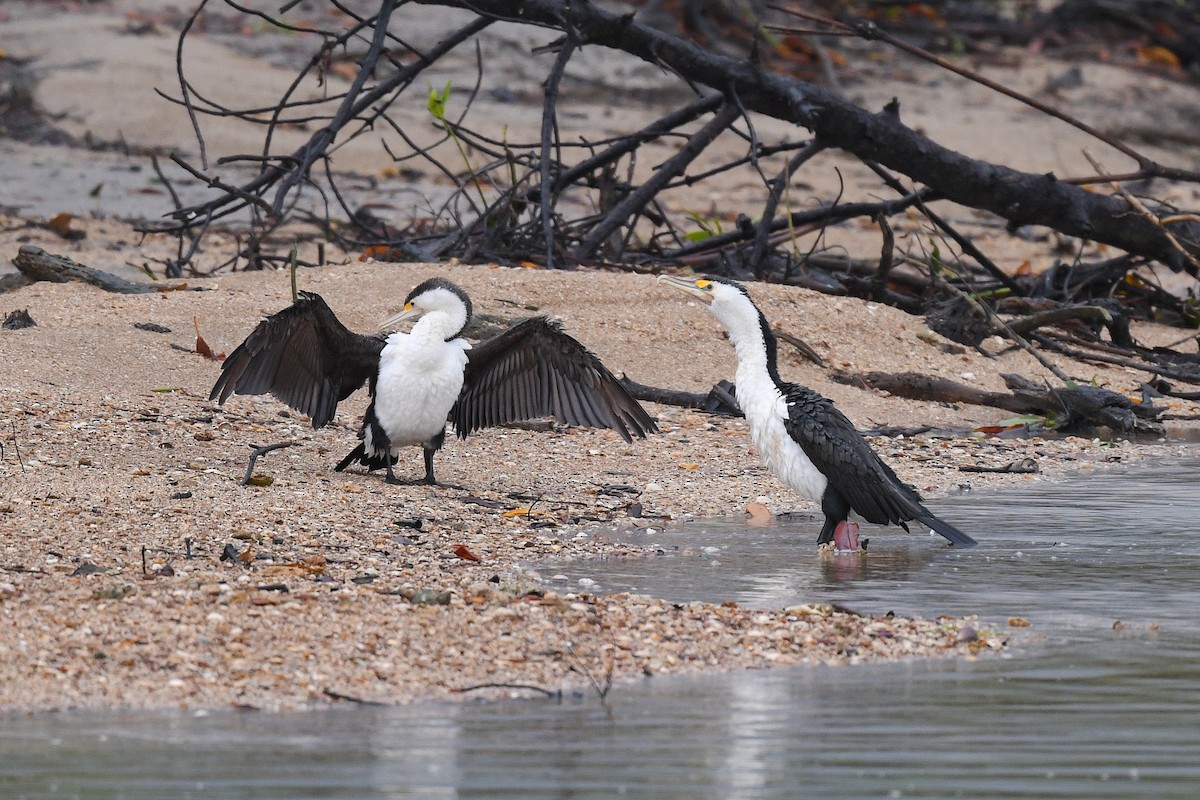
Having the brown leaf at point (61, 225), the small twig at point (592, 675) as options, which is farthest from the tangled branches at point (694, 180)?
the small twig at point (592, 675)

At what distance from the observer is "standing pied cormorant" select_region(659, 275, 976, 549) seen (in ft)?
19.2

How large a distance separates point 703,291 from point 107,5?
11209 mm

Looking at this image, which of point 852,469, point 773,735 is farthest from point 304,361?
point 773,735

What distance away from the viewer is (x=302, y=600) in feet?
14.7

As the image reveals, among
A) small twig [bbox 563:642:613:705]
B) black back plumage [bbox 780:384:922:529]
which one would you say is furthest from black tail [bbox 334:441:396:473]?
small twig [bbox 563:642:613:705]

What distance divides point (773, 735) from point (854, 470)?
7.71 ft

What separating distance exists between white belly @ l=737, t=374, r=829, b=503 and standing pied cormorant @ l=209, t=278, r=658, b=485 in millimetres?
524

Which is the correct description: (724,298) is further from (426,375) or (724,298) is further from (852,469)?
(426,375)

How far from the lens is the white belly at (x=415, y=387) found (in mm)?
6340

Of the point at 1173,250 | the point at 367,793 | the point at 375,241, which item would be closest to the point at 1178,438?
the point at 1173,250

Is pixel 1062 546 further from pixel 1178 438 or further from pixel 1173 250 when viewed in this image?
pixel 1173 250

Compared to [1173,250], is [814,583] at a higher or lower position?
lower

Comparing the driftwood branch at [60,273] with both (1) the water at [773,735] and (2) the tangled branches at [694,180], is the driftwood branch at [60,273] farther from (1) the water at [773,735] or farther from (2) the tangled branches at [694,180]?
(1) the water at [773,735]

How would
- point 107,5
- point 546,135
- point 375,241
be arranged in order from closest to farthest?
point 546,135 → point 375,241 → point 107,5
